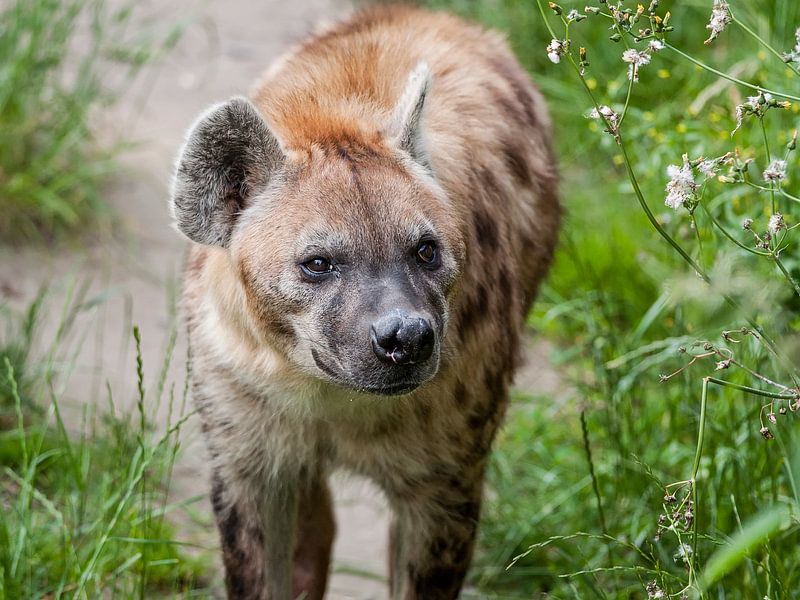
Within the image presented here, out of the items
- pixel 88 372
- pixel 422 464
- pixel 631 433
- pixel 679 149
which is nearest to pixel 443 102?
pixel 422 464

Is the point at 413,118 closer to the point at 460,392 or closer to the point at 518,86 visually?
the point at 460,392

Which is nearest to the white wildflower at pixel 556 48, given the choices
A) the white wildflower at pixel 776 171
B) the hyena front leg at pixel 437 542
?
the white wildflower at pixel 776 171

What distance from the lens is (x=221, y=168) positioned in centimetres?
284

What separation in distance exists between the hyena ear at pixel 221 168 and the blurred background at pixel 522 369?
412mm

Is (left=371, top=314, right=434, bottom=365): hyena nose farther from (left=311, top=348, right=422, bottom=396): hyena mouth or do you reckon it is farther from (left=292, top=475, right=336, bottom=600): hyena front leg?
(left=292, top=475, right=336, bottom=600): hyena front leg

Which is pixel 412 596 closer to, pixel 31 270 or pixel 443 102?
pixel 443 102

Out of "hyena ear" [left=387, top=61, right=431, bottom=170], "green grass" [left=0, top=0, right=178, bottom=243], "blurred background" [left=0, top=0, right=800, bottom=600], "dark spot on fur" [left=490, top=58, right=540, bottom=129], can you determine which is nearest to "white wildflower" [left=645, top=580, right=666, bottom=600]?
"blurred background" [left=0, top=0, right=800, bottom=600]

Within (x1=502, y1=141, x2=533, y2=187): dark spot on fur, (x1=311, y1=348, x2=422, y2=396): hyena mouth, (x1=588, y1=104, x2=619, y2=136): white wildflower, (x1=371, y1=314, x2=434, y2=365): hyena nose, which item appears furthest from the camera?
(x1=502, y1=141, x2=533, y2=187): dark spot on fur

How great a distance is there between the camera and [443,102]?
3281 millimetres

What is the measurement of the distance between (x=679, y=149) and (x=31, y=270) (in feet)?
8.64

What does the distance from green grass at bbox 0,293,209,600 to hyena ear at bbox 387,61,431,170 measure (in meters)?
0.80

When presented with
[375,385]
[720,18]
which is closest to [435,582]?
[375,385]

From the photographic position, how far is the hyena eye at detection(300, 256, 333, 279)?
8.84 feet

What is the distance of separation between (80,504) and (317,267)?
3.47ft
